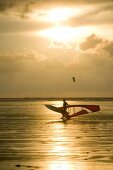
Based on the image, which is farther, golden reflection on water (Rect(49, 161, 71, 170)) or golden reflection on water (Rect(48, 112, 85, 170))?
golden reflection on water (Rect(48, 112, 85, 170))

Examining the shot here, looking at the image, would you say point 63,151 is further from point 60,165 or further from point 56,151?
point 60,165

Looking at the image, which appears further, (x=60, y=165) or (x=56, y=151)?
(x=56, y=151)

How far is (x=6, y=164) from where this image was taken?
2462 cm

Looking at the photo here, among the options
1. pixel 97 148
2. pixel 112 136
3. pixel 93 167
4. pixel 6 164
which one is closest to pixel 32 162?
pixel 6 164

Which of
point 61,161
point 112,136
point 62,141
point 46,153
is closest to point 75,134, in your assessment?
point 112,136

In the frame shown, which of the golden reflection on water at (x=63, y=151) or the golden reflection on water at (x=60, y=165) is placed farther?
the golden reflection on water at (x=63, y=151)

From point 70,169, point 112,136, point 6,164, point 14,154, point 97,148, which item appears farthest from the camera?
point 112,136

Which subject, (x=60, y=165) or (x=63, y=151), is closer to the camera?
(x=60, y=165)

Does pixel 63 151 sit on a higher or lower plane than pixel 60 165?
higher

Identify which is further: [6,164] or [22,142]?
[22,142]

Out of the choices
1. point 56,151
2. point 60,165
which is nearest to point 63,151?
point 56,151

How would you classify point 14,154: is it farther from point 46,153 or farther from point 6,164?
point 6,164

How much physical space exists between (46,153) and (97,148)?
371 centimetres

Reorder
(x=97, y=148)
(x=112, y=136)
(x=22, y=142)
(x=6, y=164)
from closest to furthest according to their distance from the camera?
(x=6, y=164) → (x=97, y=148) → (x=22, y=142) → (x=112, y=136)
